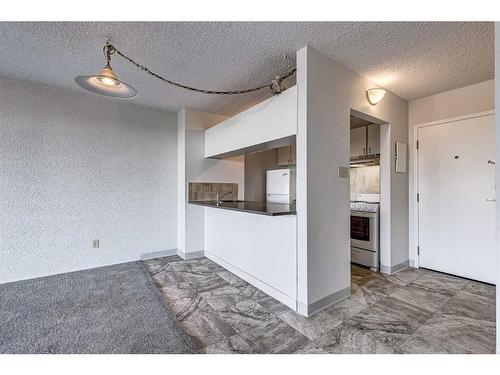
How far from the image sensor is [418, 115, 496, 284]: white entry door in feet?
8.83

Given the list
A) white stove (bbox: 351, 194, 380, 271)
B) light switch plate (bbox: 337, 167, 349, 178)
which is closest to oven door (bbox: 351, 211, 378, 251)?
white stove (bbox: 351, 194, 380, 271)

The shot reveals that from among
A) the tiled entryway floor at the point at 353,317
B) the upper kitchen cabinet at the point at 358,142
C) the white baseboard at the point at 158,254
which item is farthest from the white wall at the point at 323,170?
the white baseboard at the point at 158,254

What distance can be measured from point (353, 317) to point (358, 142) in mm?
2599

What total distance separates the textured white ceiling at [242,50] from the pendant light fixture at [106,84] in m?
0.46

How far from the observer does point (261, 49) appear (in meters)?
2.06

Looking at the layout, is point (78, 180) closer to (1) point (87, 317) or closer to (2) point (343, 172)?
(1) point (87, 317)

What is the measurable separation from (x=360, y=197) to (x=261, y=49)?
2.72 m

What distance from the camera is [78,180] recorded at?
3035mm

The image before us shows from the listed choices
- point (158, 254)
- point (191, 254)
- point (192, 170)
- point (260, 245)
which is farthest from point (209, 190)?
point (260, 245)

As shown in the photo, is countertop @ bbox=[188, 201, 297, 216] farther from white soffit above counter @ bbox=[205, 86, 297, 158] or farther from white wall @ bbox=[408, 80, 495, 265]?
white wall @ bbox=[408, 80, 495, 265]

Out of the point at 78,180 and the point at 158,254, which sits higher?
the point at 78,180

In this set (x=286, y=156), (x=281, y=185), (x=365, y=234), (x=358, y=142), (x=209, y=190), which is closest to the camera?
(x=365, y=234)

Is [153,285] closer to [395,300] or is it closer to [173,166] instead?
[173,166]
